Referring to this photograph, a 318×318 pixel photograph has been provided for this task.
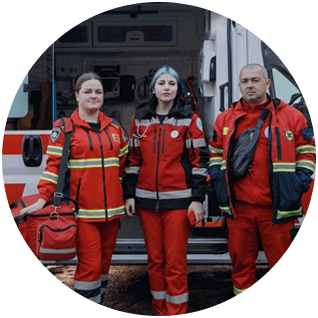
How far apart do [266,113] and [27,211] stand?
165 centimetres

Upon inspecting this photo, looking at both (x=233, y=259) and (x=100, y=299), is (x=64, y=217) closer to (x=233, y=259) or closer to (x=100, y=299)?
(x=100, y=299)

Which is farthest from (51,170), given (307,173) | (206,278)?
(206,278)

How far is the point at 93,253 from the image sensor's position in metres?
2.83

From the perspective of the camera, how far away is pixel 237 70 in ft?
11.3

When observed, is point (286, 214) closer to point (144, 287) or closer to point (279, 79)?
point (279, 79)

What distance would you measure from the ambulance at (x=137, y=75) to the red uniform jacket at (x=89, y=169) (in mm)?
527

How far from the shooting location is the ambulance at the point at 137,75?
10.9 ft

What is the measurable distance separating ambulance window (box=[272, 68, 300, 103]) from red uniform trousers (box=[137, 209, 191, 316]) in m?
1.22

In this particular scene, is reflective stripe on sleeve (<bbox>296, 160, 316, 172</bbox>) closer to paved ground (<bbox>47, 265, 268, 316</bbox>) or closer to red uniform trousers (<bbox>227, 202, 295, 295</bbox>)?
red uniform trousers (<bbox>227, 202, 295, 295</bbox>)

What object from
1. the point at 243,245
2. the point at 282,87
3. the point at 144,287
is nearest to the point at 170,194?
the point at 243,245

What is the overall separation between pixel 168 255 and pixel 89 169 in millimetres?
775

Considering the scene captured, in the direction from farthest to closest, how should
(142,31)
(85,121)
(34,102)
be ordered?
1. (142,31)
2. (34,102)
3. (85,121)

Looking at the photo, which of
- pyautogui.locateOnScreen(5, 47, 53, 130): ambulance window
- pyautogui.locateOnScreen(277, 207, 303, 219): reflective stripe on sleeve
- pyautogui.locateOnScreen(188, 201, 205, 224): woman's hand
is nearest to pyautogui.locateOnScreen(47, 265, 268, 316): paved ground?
pyautogui.locateOnScreen(188, 201, 205, 224): woman's hand

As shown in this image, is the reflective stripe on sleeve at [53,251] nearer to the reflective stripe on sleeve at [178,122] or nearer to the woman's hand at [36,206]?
the woman's hand at [36,206]
